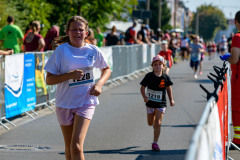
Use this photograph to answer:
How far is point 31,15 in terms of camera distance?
90.9 feet

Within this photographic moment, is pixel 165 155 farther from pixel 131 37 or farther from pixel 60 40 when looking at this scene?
pixel 131 37

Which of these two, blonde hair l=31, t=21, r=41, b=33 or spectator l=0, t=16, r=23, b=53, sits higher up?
blonde hair l=31, t=21, r=41, b=33

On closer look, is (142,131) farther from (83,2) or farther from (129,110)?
(83,2)

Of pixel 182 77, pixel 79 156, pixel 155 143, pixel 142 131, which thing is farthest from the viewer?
pixel 182 77

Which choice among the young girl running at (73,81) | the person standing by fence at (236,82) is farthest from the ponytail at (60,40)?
the person standing by fence at (236,82)

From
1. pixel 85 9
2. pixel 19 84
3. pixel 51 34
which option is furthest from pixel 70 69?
pixel 85 9

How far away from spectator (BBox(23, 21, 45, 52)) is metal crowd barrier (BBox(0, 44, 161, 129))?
1035 mm

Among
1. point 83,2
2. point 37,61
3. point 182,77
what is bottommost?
point 182,77

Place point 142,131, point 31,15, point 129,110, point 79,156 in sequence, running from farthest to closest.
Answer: point 31,15 < point 129,110 < point 142,131 < point 79,156

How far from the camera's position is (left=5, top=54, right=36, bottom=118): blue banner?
30.6 feet

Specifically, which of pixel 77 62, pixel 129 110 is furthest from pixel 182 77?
pixel 77 62

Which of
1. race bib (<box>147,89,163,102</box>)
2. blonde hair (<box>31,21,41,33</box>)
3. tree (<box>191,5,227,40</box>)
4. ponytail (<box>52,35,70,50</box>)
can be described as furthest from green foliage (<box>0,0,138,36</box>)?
tree (<box>191,5,227,40</box>)

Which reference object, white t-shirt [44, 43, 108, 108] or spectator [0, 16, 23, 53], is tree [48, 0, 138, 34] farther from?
white t-shirt [44, 43, 108, 108]

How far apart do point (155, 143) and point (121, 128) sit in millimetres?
1811
